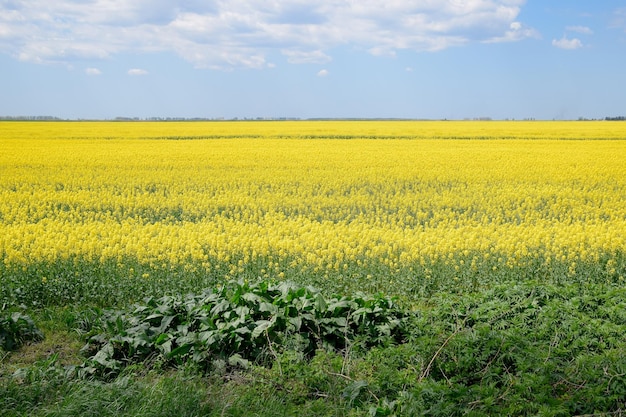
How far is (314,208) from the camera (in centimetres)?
1581

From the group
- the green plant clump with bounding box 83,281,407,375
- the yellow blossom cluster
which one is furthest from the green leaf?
the yellow blossom cluster

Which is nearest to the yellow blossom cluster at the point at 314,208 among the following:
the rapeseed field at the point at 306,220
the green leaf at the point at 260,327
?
the rapeseed field at the point at 306,220

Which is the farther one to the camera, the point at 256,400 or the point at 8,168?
the point at 8,168

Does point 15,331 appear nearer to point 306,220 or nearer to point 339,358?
point 339,358

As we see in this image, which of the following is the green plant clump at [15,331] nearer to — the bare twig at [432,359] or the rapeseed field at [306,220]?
the rapeseed field at [306,220]

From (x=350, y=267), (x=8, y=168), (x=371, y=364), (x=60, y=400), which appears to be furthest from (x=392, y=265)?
(x=8, y=168)

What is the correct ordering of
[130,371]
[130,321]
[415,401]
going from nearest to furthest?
[415,401]
[130,371]
[130,321]

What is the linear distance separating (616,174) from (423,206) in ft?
35.8

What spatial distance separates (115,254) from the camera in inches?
420

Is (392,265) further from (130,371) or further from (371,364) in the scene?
(130,371)

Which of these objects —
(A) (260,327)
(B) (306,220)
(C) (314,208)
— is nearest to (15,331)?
(A) (260,327)

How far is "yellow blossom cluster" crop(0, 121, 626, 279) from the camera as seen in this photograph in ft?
34.8

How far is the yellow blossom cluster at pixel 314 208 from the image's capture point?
10594mm

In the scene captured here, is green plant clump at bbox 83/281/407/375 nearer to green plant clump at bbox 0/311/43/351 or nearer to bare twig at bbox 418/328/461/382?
bare twig at bbox 418/328/461/382
